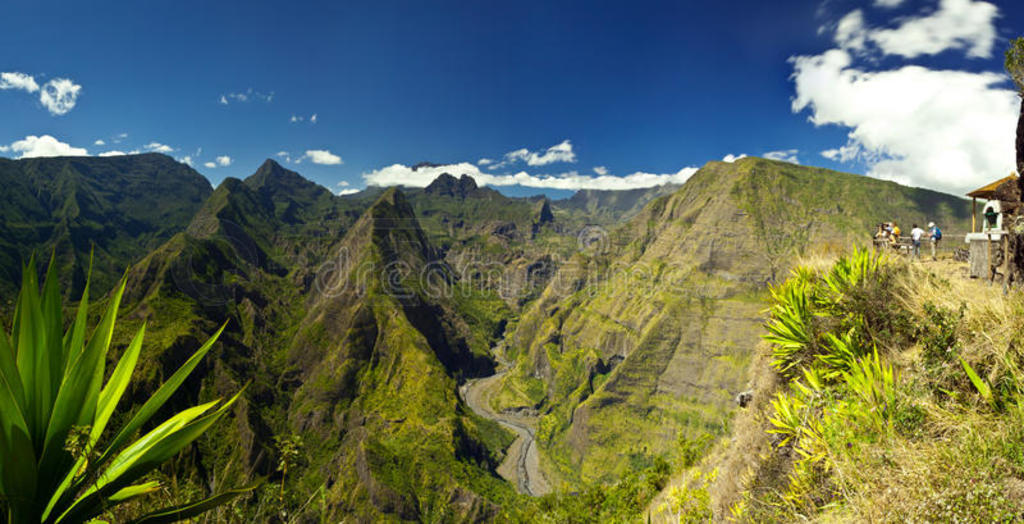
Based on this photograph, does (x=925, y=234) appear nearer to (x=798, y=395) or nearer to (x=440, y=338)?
(x=798, y=395)

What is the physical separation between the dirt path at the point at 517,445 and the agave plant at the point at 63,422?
113 metres

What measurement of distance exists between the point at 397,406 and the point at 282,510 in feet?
370

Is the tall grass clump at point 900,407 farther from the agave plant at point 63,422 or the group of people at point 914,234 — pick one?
the group of people at point 914,234

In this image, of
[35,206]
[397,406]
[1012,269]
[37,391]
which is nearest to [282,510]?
[37,391]

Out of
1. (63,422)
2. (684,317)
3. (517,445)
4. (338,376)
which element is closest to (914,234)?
(63,422)

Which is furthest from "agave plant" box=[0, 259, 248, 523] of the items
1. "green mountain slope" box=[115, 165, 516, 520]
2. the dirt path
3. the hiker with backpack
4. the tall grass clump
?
the dirt path

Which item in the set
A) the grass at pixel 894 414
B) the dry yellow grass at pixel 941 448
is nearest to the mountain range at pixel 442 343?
the grass at pixel 894 414

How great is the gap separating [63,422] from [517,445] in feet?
446

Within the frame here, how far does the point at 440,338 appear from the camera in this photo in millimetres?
166125

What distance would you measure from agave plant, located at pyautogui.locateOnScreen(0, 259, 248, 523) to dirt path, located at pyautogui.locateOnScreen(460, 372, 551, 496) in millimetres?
113275

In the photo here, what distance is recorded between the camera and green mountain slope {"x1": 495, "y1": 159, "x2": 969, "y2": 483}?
107625 mm

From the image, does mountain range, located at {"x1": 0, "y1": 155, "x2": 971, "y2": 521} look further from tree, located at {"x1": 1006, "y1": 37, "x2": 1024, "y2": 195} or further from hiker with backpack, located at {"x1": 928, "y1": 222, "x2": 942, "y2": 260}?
tree, located at {"x1": 1006, "y1": 37, "x2": 1024, "y2": 195}

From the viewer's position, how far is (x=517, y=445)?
12594 cm

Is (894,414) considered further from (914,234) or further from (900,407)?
(914,234)
